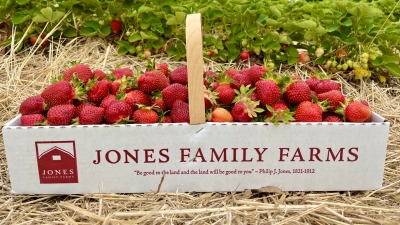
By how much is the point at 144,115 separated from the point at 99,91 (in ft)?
0.60

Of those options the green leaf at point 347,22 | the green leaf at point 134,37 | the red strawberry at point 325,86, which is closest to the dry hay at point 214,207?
the red strawberry at point 325,86

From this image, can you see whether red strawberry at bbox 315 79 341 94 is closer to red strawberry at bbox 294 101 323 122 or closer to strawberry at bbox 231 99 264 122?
red strawberry at bbox 294 101 323 122

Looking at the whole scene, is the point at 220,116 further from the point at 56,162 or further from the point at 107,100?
the point at 56,162

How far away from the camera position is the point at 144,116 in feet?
3.60

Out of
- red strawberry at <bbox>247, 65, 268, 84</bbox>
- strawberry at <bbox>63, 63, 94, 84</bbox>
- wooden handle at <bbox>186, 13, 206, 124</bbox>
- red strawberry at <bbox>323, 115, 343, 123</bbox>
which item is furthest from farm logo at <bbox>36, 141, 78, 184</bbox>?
red strawberry at <bbox>323, 115, 343, 123</bbox>

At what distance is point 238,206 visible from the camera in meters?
1.08

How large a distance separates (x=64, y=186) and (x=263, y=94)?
0.66m

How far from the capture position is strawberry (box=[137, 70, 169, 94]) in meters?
1.17

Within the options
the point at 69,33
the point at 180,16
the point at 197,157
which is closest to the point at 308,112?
the point at 197,157

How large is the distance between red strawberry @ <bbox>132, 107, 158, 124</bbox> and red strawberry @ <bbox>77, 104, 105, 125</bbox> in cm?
10

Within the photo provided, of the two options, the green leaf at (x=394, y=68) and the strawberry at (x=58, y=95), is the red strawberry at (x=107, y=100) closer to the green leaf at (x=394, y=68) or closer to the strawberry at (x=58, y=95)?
the strawberry at (x=58, y=95)

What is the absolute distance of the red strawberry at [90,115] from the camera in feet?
3.59

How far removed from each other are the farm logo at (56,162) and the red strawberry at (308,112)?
2.17 ft

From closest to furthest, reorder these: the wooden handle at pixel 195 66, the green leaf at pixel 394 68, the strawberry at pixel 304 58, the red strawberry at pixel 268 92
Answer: the wooden handle at pixel 195 66
the red strawberry at pixel 268 92
the green leaf at pixel 394 68
the strawberry at pixel 304 58
